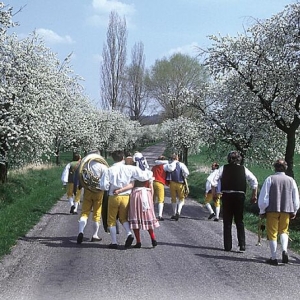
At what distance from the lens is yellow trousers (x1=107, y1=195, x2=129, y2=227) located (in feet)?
32.6

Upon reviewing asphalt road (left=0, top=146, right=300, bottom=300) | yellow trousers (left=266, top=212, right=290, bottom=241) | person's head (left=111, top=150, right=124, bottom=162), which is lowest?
asphalt road (left=0, top=146, right=300, bottom=300)

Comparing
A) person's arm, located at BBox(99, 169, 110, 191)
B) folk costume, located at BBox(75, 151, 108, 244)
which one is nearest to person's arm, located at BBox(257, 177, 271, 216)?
person's arm, located at BBox(99, 169, 110, 191)

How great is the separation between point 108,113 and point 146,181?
59875 mm

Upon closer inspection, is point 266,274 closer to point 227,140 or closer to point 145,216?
point 145,216

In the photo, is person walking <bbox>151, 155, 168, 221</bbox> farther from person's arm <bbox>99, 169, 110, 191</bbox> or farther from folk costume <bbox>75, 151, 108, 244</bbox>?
person's arm <bbox>99, 169, 110, 191</bbox>

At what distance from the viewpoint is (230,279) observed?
7473 mm

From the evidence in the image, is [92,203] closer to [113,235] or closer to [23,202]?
[113,235]

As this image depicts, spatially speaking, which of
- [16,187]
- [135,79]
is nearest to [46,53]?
[16,187]

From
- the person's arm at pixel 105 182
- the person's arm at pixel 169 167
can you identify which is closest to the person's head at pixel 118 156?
the person's arm at pixel 105 182

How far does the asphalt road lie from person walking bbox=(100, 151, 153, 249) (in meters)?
0.45

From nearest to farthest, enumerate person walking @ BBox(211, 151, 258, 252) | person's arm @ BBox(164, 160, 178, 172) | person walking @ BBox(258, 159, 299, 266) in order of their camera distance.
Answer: person walking @ BBox(258, 159, 299, 266) < person walking @ BBox(211, 151, 258, 252) < person's arm @ BBox(164, 160, 178, 172)

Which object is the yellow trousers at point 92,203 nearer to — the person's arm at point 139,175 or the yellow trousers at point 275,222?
the person's arm at point 139,175

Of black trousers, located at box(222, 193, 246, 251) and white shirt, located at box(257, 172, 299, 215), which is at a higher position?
white shirt, located at box(257, 172, 299, 215)

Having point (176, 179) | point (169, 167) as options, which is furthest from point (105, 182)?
point (176, 179)
